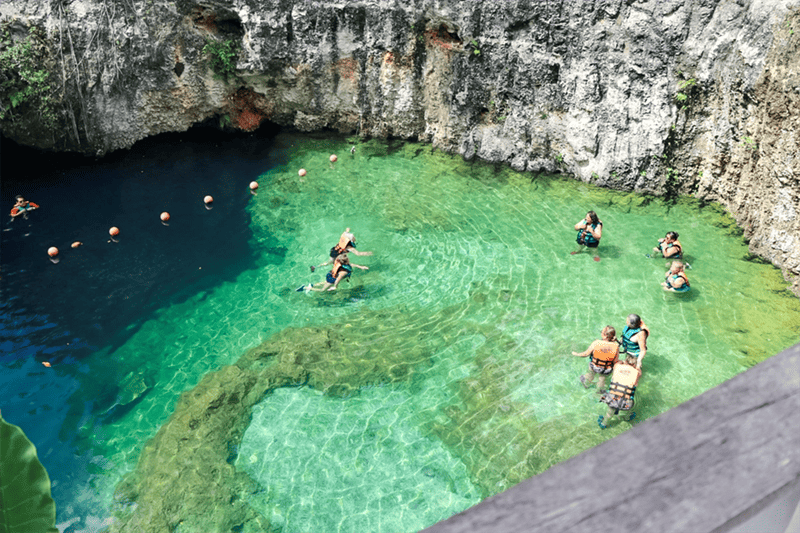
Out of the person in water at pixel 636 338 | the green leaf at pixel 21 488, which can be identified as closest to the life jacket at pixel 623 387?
the person in water at pixel 636 338

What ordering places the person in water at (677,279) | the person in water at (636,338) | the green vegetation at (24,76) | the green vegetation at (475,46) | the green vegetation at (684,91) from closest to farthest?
the person in water at (636,338)
the person in water at (677,279)
the green vegetation at (684,91)
the green vegetation at (24,76)
the green vegetation at (475,46)

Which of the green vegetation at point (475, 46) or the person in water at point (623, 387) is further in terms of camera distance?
the green vegetation at point (475, 46)

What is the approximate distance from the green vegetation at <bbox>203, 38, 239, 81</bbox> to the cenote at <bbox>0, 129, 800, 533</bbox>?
3.39 metres

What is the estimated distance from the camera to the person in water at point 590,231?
1244 centimetres

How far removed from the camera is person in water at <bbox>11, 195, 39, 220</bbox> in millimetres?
15328

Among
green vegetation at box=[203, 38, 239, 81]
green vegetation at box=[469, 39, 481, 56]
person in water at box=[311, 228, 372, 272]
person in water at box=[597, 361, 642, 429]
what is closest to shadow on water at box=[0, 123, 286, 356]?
person in water at box=[311, 228, 372, 272]

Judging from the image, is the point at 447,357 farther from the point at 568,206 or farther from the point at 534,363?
the point at 568,206

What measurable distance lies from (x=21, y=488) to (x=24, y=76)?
18.7m

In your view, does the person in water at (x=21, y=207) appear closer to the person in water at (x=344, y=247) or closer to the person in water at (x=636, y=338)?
the person in water at (x=344, y=247)

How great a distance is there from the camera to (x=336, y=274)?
40.4 feet

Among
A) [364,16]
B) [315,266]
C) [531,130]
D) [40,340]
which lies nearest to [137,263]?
[40,340]

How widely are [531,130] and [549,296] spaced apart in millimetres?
6168

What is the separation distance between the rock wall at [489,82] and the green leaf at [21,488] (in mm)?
13490

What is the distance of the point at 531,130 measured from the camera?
51.6 feet
